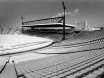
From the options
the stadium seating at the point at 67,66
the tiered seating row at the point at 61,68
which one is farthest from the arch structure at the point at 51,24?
the tiered seating row at the point at 61,68

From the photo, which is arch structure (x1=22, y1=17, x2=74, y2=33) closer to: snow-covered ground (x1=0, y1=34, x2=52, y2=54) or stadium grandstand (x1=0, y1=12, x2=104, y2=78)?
stadium grandstand (x1=0, y1=12, x2=104, y2=78)

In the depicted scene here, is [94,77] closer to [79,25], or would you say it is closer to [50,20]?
[50,20]

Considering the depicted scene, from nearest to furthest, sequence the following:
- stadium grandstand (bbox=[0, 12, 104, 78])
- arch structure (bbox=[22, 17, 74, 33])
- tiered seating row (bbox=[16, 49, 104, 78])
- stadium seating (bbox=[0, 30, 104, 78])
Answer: stadium seating (bbox=[0, 30, 104, 78])
stadium grandstand (bbox=[0, 12, 104, 78])
tiered seating row (bbox=[16, 49, 104, 78])
arch structure (bbox=[22, 17, 74, 33])

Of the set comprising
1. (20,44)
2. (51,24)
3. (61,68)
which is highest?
(51,24)

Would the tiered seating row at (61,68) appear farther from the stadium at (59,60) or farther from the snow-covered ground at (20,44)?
the snow-covered ground at (20,44)

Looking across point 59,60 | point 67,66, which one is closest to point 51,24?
point 59,60

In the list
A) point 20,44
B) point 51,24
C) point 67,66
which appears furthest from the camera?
point 51,24

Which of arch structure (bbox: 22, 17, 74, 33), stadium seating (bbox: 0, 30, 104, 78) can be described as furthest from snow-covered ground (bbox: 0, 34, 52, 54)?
stadium seating (bbox: 0, 30, 104, 78)

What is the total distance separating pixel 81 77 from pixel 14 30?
51.4 meters

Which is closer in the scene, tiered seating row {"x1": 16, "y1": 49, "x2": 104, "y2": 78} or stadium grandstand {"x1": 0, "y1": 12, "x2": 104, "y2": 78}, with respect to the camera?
stadium grandstand {"x1": 0, "y1": 12, "x2": 104, "y2": 78}

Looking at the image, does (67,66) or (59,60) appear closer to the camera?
(67,66)

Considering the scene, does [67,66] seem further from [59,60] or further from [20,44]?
[20,44]

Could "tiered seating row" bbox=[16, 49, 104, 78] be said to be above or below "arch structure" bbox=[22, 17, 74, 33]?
below

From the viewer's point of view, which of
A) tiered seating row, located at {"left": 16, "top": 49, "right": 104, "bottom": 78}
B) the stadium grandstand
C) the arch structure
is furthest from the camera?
the arch structure
